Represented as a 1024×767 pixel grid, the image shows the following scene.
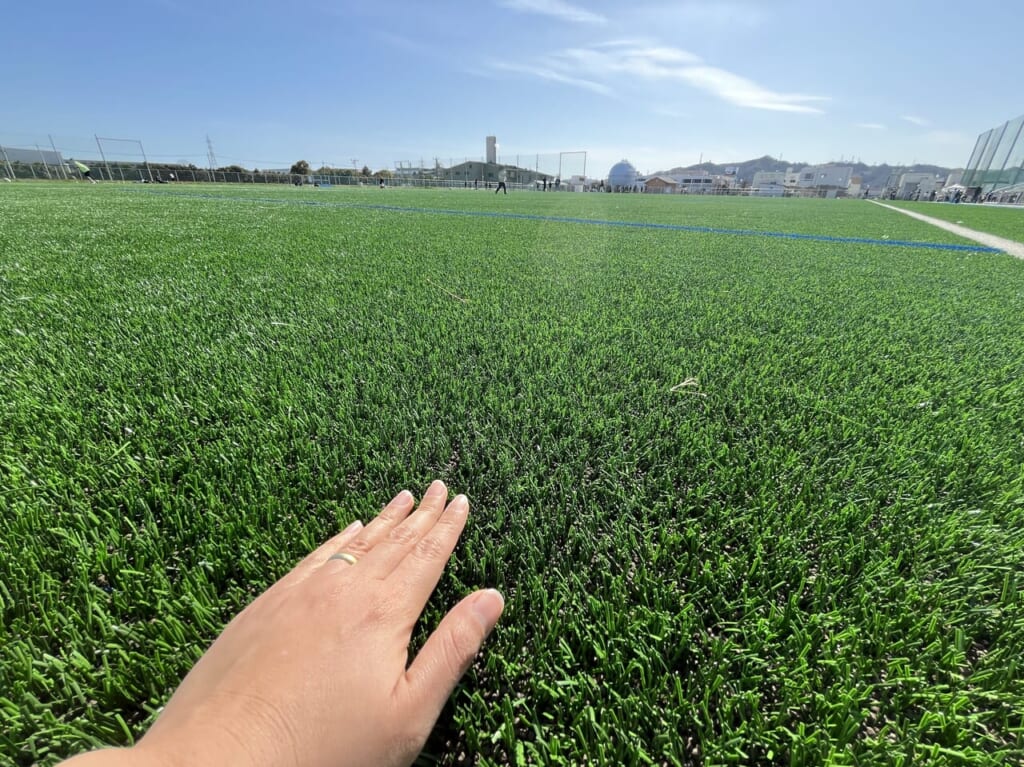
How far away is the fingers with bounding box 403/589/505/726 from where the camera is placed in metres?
0.56

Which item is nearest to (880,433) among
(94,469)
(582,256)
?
(94,469)

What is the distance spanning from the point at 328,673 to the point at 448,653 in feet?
0.53

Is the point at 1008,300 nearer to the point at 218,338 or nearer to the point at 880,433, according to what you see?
the point at 880,433

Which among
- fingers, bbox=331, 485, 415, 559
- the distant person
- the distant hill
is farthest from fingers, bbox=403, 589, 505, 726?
the distant hill

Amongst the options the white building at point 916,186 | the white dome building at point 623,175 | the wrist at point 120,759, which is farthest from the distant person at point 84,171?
the white building at point 916,186

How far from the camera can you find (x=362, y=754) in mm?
499

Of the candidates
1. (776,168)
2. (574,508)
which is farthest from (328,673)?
(776,168)

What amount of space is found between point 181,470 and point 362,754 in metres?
0.87

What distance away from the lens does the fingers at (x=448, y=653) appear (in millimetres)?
560

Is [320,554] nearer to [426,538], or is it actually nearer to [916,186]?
[426,538]

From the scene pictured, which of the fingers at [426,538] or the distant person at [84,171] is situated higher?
the distant person at [84,171]

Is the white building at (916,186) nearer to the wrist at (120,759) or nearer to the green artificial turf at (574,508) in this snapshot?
the green artificial turf at (574,508)

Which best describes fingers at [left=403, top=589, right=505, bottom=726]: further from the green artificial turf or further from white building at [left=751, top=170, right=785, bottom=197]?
white building at [left=751, top=170, right=785, bottom=197]

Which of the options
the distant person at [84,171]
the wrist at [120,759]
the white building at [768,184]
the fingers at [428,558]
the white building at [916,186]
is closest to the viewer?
the wrist at [120,759]
